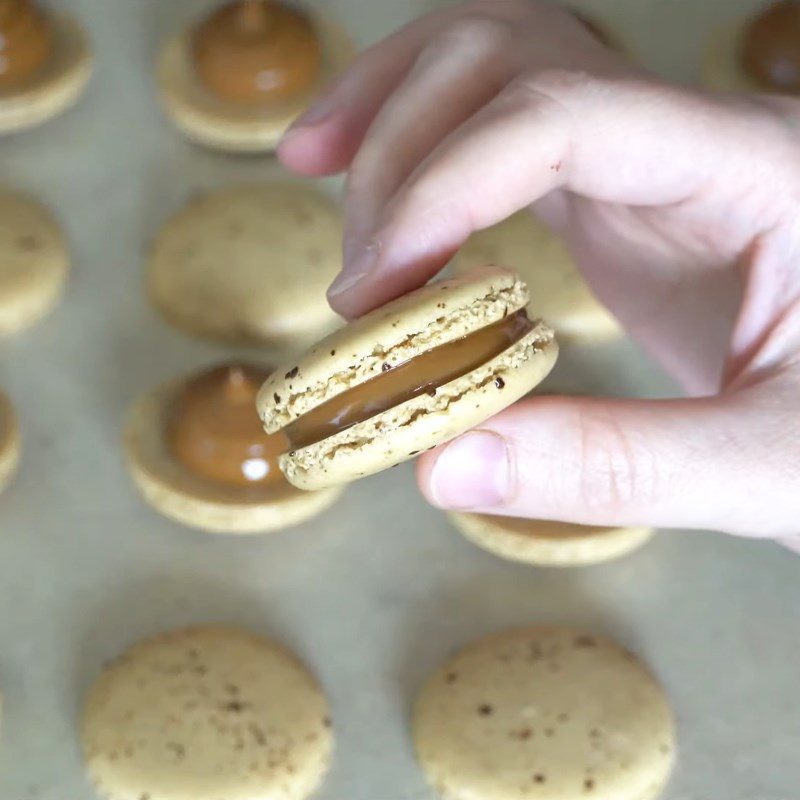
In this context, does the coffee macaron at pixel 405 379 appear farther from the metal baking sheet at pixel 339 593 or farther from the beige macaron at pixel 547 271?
the beige macaron at pixel 547 271

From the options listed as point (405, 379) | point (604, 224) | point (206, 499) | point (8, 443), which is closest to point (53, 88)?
point (8, 443)

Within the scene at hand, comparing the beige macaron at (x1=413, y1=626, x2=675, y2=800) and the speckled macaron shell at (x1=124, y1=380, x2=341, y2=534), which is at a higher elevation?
the speckled macaron shell at (x1=124, y1=380, x2=341, y2=534)

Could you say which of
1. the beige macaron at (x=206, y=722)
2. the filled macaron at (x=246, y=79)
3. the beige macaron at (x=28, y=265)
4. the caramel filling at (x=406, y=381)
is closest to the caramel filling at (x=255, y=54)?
the filled macaron at (x=246, y=79)

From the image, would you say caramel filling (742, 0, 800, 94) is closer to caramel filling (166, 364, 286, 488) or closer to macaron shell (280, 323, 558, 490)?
caramel filling (166, 364, 286, 488)

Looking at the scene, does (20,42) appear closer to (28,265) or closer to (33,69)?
(33,69)

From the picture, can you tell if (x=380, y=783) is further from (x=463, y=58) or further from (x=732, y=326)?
(x=463, y=58)

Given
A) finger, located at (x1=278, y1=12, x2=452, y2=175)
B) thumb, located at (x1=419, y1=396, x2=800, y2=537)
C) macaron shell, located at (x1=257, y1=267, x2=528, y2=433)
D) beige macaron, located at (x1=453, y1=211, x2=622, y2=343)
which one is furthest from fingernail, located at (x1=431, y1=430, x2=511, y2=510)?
beige macaron, located at (x1=453, y1=211, x2=622, y2=343)

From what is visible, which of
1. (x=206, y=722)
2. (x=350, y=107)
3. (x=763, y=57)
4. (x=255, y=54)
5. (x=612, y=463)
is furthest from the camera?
(x=763, y=57)
